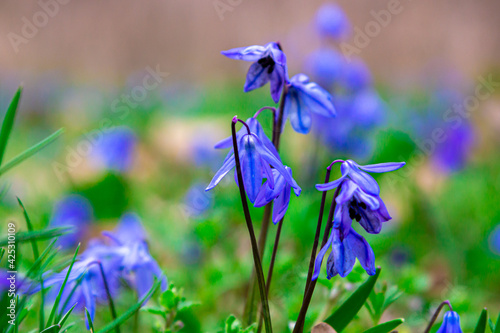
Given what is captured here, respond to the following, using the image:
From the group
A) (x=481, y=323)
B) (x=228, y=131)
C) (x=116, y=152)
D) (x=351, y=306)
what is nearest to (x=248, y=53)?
(x=351, y=306)

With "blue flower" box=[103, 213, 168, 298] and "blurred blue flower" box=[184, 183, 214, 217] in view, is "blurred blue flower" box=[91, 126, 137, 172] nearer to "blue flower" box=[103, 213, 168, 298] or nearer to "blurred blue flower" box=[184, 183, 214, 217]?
"blurred blue flower" box=[184, 183, 214, 217]

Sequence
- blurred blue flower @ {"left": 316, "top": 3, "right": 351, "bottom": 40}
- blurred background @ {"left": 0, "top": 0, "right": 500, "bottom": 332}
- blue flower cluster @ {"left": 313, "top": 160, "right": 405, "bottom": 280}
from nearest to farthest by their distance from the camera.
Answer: blue flower cluster @ {"left": 313, "top": 160, "right": 405, "bottom": 280}
blurred background @ {"left": 0, "top": 0, "right": 500, "bottom": 332}
blurred blue flower @ {"left": 316, "top": 3, "right": 351, "bottom": 40}

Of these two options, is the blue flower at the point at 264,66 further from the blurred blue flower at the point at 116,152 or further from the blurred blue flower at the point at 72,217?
the blurred blue flower at the point at 116,152

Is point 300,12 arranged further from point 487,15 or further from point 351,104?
point 351,104

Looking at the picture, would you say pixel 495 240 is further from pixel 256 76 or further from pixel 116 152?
pixel 116 152

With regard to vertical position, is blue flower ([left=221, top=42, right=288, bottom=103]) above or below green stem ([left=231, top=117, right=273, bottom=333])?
above

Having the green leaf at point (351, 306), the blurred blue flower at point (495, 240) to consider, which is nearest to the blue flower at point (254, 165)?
the green leaf at point (351, 306)

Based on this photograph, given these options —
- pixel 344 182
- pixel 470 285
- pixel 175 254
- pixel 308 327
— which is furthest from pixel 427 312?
pixel 175 254

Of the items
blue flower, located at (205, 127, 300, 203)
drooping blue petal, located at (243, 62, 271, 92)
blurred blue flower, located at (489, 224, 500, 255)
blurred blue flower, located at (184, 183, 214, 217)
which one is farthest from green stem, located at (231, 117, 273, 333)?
blurred blue flower, located at (489, 224, 500, 255)
